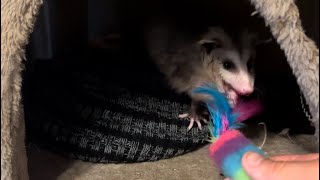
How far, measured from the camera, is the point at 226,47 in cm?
192

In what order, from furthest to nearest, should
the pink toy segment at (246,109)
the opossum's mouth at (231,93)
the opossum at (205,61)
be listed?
the opossum at (205,61)
the opossum's mouth at (231,93)
the pink toy segment at (246,109)

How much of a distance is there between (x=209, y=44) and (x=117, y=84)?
0.37 meters

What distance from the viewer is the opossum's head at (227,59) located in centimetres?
184

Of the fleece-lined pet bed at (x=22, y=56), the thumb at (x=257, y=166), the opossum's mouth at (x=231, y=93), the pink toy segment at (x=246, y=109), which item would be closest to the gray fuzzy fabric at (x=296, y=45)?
the fleece-lined pet bed at (x=22, y=56)

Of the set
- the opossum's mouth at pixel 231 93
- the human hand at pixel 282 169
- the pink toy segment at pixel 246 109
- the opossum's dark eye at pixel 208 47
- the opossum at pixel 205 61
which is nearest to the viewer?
the human hand at pixel 282 169

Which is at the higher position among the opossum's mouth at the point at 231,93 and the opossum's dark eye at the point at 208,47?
the opossum's dark eye at the point at 208,47

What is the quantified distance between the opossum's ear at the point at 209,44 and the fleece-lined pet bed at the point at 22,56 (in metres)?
0.79

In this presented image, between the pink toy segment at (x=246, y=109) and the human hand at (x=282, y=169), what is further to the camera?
the pink toy segment at (x=246, y=109)

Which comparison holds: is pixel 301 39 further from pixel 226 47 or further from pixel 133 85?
pixel 133 85

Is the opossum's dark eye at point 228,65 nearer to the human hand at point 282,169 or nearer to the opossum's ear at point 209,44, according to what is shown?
the opossum's ear at point 209,44

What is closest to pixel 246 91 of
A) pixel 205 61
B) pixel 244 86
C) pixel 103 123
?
pixel 244 86

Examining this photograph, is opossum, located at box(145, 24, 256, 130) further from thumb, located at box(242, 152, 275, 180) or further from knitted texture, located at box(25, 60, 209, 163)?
thumb, located at box(242, 152, 275, 180)

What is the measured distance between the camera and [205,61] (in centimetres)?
198

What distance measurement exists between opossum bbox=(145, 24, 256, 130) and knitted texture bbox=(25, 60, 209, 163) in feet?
0.33
